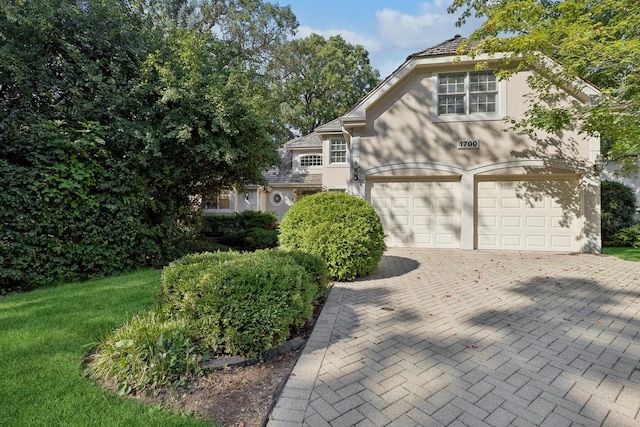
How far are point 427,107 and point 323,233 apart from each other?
643cm

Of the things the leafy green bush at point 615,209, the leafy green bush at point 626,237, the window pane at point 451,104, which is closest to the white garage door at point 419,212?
the window pane at point 451,104

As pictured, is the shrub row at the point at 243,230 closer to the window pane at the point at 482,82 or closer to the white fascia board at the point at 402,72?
the white fascia board at the point at 402,72

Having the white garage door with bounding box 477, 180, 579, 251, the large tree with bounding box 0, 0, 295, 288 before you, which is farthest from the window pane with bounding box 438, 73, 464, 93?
the large tree with bounding box 0, 0, 295, 288

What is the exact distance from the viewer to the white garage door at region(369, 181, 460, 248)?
393 inches

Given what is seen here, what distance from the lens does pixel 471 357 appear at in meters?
3.09

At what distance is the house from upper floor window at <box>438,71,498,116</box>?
30 millimetres

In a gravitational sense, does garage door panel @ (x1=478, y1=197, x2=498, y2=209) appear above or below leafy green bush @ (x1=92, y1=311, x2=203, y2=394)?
above

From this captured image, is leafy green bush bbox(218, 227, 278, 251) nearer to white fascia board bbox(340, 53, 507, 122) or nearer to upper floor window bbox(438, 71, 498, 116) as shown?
white fascia board bbox(340, 53, 507, 122)

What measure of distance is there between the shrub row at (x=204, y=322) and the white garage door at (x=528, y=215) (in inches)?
328

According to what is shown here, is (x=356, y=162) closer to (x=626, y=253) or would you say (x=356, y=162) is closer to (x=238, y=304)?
(x=238, y=304)

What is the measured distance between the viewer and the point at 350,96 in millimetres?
27125

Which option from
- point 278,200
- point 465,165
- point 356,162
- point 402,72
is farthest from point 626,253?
point 278,200

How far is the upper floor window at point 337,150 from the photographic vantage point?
17.4 meters

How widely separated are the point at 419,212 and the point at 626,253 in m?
6.14
